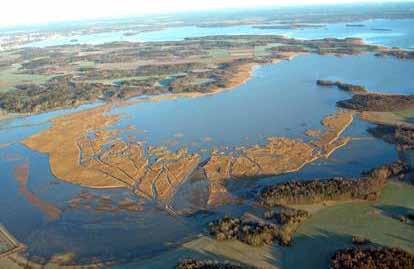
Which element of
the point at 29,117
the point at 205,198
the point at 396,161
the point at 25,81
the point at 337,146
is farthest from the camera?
the point at 25,81

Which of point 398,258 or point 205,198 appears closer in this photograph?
point 398,258

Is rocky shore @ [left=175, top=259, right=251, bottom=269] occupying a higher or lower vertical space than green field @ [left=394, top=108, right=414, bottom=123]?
lower

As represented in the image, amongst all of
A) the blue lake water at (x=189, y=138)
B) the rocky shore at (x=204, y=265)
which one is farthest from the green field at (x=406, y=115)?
the rocky shore at (x=204, y=265)

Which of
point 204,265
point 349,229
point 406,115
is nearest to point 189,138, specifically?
point 349,229

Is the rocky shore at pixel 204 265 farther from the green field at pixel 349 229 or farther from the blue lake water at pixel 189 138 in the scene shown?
the blue lake water at pixel 189 138

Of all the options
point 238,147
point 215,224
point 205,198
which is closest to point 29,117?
point 238,147

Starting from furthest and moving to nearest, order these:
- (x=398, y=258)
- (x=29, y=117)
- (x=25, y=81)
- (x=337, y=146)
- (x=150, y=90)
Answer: (x=25, y=81) < (x=150, y=90) < (x=29, y=117) < (x=337, y=146) < (x=398, y=258)

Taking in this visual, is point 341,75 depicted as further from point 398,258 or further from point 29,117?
point 398,258

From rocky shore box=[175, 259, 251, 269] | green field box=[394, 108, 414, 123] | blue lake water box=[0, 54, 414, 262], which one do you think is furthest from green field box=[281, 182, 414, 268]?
green field box=[394, 108, 414, 123]

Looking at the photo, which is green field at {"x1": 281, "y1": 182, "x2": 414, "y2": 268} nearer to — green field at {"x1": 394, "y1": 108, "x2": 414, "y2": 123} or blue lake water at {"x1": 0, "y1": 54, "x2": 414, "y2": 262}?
blue lake water at {"x1": 0, "y1": 54, "x2": 414, "y2": 262}
